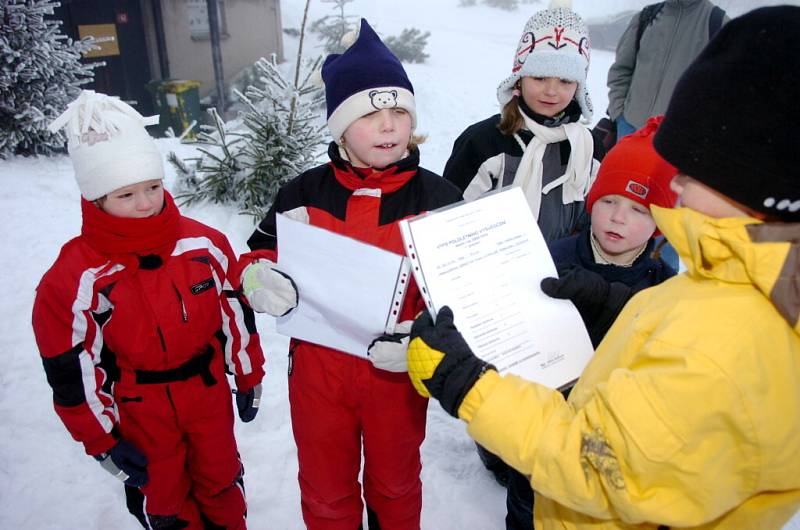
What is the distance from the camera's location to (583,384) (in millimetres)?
1266

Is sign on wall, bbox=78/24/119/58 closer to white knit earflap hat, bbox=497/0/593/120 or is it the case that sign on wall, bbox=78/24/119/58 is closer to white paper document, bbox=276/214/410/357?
white knit earflap hat, bbox=497/0/593/120

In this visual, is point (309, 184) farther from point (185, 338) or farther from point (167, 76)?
point (167, 76)

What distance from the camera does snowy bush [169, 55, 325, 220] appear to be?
4.91 metres

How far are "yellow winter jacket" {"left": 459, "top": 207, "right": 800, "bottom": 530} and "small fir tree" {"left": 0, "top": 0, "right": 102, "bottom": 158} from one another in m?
6.38

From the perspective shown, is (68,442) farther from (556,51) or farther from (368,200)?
(556,51)

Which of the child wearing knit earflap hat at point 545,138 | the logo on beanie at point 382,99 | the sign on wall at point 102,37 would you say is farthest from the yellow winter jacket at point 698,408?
the sign on wall at point 102,37

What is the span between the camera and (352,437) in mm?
2012

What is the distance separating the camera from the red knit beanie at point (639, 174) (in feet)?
5.94

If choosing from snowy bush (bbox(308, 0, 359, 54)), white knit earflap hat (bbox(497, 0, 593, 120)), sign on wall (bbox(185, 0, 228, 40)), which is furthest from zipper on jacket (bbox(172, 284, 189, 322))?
sign on wall (bbox(185, 0, 228, 40))

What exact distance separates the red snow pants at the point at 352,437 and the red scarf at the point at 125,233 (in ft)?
2.12

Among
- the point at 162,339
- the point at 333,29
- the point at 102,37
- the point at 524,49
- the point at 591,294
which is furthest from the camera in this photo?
the point at 333,29

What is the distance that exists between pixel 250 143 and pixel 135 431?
3.63 meters

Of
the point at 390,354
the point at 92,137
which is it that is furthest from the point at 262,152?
the point at 390,354

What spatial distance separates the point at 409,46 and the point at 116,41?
26.2 ft
